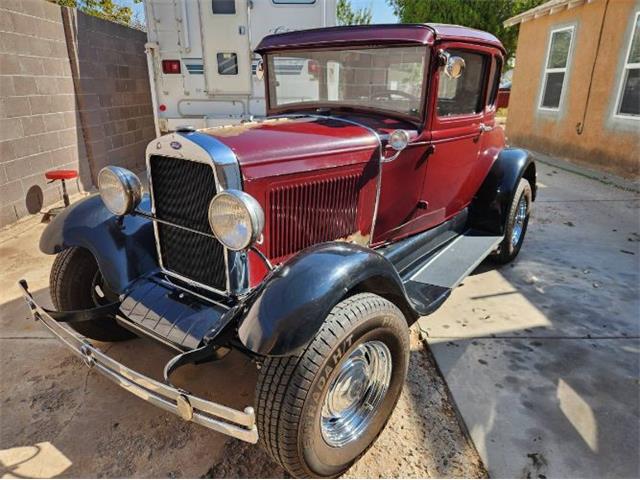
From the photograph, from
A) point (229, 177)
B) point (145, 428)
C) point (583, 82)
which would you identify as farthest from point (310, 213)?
point (583, 82)

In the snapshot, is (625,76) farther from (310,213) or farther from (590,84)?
(310,213)

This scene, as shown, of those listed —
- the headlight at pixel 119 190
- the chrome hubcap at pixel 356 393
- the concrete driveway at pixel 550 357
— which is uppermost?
the headlight at pixel 119 190

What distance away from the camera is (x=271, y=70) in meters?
3.36

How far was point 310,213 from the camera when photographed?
8.04 ft

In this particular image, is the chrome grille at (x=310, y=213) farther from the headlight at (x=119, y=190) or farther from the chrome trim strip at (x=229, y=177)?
the headlight at (x=119, y=190)

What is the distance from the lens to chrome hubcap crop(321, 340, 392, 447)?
207 cm

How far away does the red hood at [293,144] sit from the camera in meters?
2.18

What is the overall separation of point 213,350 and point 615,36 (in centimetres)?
856

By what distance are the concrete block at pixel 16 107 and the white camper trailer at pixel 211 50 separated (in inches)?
65.9

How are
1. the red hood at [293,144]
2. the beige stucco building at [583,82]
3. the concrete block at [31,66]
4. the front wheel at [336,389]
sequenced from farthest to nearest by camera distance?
the beige stucco building at [583,82]
the concrete block at [31,66]
the red hood at [293,144]
the front wheel at [336,389]

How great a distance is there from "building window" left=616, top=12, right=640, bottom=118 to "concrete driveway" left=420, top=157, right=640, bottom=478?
376 cm

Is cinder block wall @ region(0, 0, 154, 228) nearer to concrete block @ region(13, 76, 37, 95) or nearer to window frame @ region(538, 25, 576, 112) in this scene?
concrete block @ region(13, 76, 37, 95)

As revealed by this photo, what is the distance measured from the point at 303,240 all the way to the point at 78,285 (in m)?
1.40

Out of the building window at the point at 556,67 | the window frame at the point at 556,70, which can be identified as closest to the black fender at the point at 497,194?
the window frame at the point at 556,70
